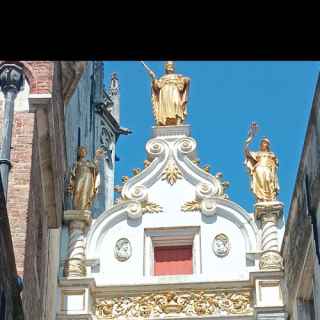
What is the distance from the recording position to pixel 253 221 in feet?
66.7

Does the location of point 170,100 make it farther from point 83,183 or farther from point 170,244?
point 170,244

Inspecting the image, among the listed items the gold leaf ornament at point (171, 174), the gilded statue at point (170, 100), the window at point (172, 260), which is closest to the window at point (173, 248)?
the window at point (172, 260)

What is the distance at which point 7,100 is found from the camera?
14.6 meters

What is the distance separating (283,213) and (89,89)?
997cm

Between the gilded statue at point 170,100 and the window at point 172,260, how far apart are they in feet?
10.1

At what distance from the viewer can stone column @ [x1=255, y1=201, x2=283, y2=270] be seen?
19266 mm

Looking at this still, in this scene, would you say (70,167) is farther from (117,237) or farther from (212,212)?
(212,212)

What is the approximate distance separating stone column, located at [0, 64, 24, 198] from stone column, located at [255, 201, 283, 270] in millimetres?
6803

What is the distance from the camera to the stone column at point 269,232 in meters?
19.3

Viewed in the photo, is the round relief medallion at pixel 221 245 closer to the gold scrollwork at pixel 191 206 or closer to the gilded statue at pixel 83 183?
the gold scrollwork at pixel 191 206
